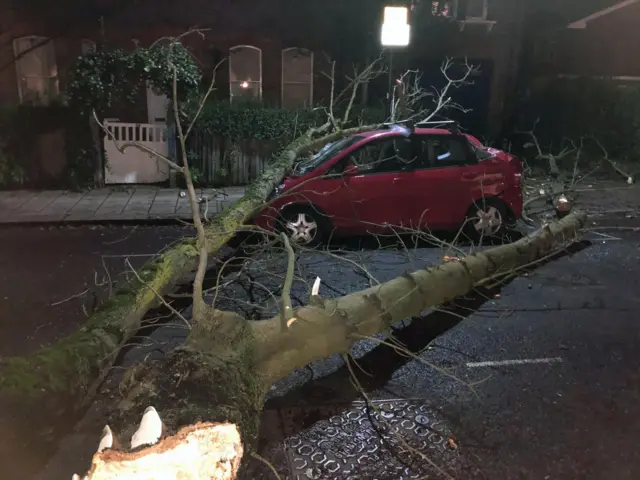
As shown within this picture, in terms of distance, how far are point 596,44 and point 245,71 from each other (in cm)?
1111

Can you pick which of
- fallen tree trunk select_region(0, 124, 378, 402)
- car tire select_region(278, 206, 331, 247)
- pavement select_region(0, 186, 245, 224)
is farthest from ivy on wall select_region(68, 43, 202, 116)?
fallen tree trunk select_region(0, 124, 378, 402)

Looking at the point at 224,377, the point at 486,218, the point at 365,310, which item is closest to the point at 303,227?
the point at 486,218

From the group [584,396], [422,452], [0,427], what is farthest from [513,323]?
[0,427]

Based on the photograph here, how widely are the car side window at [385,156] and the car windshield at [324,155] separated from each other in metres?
0.24

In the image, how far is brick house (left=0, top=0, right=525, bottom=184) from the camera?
14.5 metres

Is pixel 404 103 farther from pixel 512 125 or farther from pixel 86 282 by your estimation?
pixel 512 125

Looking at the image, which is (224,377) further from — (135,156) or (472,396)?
(135,156)

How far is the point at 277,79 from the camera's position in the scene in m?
16.0

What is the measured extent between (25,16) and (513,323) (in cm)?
1409

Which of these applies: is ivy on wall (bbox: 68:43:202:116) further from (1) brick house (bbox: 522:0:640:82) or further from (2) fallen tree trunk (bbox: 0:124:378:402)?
(1) brick house (bbox: 522:0:640:82)

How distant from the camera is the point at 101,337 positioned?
14.0 ft

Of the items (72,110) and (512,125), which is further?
(512,125)

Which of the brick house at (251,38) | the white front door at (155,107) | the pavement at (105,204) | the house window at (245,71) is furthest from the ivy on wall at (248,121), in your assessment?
the house window at (245,71)

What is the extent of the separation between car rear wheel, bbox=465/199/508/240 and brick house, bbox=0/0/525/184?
8.10 meters
